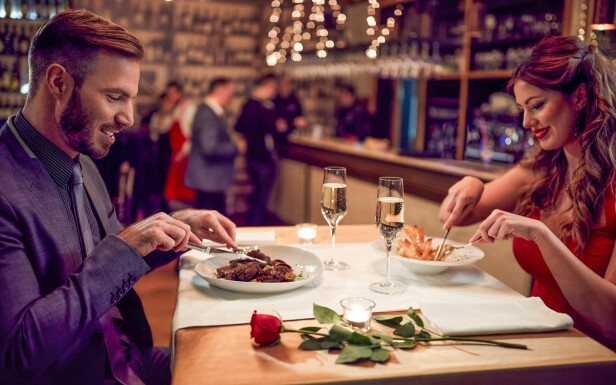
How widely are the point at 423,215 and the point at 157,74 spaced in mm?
5899

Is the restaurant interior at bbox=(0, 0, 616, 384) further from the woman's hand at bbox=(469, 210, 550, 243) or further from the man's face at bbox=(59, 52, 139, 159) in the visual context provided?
the man's face at bbox=(59, 52, 139, 159)

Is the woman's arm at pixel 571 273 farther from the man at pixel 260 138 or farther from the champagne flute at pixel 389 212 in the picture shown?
the man at pixel 260 138

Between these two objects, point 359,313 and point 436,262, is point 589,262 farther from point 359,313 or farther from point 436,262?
point 359,313

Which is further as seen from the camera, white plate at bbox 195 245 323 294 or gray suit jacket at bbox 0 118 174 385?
white plate at bbox 195 245 323 294

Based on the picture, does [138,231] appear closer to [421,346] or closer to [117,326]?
[117,326]

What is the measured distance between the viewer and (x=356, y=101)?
7.58 metres

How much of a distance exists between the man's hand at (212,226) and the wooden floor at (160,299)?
6.04 feet

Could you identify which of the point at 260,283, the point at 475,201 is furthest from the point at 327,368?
the point at 475,201

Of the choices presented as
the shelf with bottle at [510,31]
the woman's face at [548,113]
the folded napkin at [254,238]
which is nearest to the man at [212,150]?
the shelf with bottle at [510,31]

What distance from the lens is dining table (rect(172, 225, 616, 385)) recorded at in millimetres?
1111

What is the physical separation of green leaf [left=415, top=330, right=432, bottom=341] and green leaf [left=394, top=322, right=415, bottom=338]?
0.02 m

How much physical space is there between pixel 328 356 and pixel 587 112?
4.19 feet

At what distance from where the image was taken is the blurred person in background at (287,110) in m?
7.48

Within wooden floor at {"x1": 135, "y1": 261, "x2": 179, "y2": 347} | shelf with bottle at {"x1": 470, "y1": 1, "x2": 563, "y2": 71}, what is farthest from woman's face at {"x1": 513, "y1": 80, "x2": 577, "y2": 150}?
shelf with bottle at {"x1": 470, "y1": 1, "x2": 563, "y2": 71}
